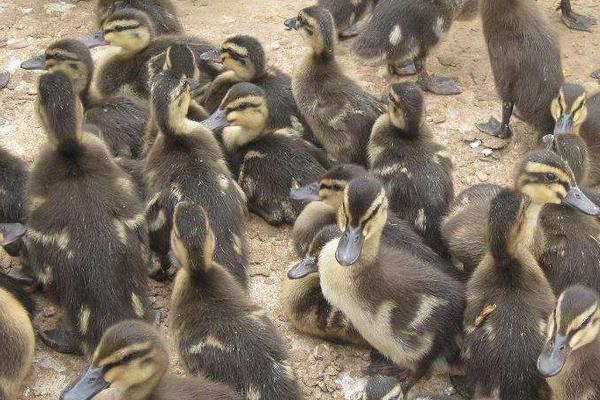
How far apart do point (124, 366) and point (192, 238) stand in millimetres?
533

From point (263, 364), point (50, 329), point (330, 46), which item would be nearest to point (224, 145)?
point (330, 46)

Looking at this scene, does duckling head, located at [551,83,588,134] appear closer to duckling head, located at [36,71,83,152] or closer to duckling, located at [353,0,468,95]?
duckling, located at [353,0,468,95]

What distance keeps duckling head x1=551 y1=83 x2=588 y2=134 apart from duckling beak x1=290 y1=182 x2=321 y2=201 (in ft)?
3.94

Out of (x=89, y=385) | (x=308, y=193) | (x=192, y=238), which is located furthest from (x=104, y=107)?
(x=89, y=385)

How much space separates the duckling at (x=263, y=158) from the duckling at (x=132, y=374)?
4.29 feet

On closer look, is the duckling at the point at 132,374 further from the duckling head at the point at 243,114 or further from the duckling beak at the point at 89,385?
the duckling head at the point at 243,114

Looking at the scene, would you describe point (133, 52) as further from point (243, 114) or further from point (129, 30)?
point (243, 114)

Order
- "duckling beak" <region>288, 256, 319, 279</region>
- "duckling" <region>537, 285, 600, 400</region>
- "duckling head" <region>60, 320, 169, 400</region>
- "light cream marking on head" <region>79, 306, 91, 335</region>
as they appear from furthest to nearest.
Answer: "duckling beak" <region>288, 256, 319, 279</region> < "light cream marking on head" <region>79, 306, 91, 335</region> < "duckling" <region>537, 285, 600, 400</region> < "duckling head" <region>60, 320, 169, 400</region>

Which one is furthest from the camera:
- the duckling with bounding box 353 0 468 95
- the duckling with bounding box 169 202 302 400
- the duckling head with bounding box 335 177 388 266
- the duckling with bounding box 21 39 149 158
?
the duckling with bounding box 353 0 468 95

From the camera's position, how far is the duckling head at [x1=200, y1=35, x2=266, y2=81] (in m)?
4.25

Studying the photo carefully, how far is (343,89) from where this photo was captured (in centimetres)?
415

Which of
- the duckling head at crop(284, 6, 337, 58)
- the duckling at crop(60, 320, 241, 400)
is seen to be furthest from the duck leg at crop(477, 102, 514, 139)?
the duckling at crop(60, 320, 241, 400)

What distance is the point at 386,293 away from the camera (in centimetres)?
301

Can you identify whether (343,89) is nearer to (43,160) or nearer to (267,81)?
(267,81)
